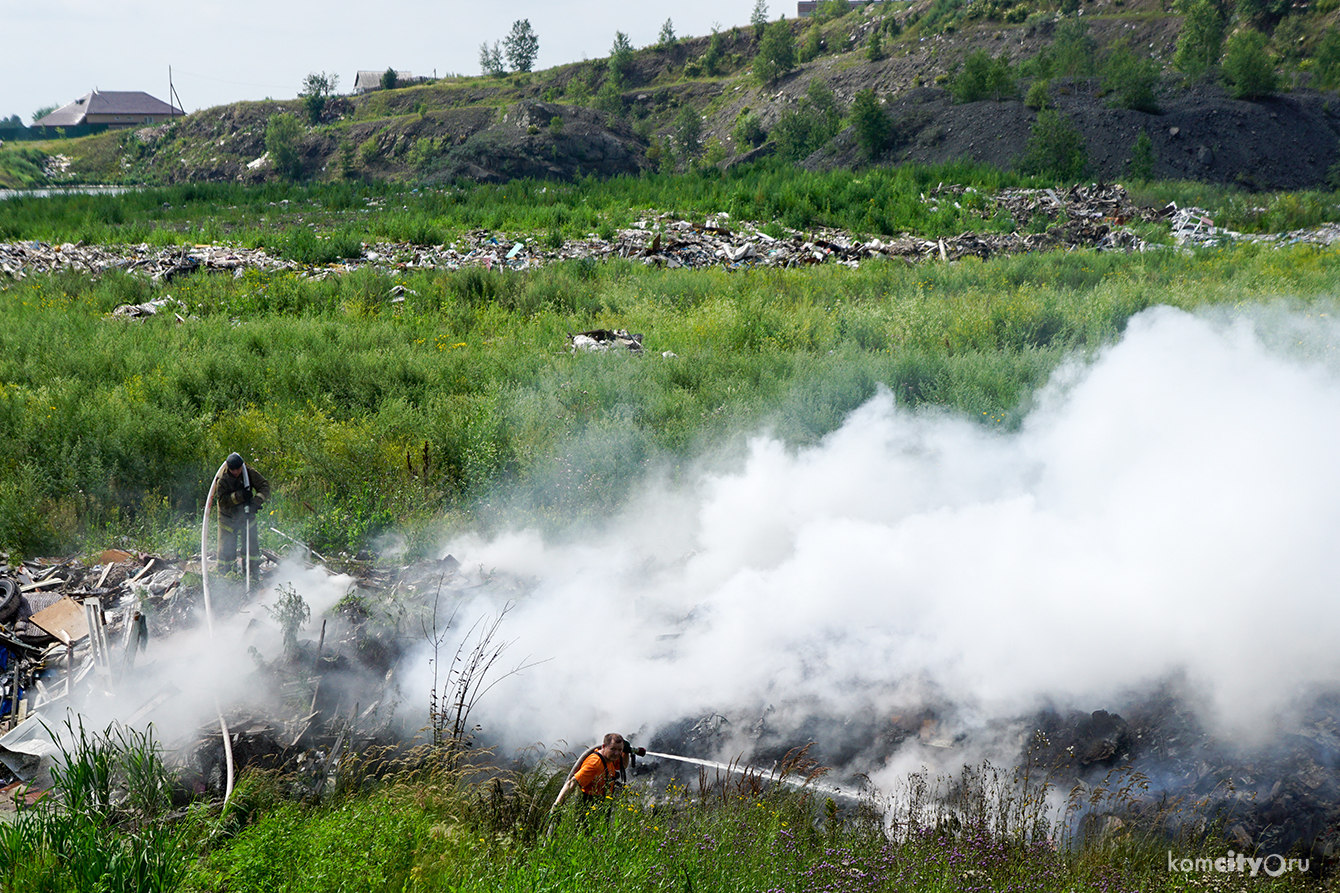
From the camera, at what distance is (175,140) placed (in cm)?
6856

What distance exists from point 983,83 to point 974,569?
1373 inches

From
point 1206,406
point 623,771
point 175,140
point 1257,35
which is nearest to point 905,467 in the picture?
point 1206,406

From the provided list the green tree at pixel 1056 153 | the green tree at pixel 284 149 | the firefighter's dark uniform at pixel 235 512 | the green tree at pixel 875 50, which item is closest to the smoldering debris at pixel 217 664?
the firefighter's dark uniform at pixel 235 512

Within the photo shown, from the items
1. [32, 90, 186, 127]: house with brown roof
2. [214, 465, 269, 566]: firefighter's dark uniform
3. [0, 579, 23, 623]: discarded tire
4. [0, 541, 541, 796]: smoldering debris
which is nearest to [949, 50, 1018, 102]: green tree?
[0, 541, 541, 796]: smoldering debris

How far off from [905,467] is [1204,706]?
3.38 m

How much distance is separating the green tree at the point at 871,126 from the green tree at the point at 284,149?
1675 inches

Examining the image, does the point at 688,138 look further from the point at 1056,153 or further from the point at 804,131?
the point at 1056,153

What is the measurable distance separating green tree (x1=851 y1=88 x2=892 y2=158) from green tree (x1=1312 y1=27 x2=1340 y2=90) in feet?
75.7

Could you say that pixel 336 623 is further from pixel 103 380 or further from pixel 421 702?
pixel 103 380

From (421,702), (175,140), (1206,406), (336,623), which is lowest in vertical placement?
(421,702)

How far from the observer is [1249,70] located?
104 feet

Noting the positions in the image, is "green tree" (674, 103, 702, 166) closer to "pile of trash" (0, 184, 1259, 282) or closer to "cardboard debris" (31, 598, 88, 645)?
"pile of trash" (0, 184, 1259, 282)

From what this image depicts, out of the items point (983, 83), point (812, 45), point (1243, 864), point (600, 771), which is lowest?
point (1243, 864)

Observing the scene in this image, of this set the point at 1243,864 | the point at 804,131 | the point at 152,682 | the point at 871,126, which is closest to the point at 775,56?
the point at 804,131
